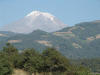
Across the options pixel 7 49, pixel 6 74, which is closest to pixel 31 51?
pixel 6 74

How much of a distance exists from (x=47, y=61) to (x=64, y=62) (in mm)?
4880

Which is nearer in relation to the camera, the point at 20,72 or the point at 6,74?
the point at 6,74

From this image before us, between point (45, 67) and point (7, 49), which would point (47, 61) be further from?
point (7, 49)

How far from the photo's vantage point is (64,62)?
7650 centimetres

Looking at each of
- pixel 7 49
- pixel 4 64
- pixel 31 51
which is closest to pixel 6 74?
pixel 4 64

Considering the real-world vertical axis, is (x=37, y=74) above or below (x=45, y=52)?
below

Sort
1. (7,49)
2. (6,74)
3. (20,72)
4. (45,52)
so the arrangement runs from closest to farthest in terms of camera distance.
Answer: (6,74), (20,72), (45,52), (7,49)

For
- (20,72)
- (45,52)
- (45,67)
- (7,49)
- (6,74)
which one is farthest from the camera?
(7,49)

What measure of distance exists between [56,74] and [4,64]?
1492cm

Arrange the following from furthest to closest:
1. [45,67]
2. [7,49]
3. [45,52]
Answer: [7,49] → [45,52] → [45,67]

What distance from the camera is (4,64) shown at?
65.9m

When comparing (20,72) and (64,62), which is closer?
(20,72)

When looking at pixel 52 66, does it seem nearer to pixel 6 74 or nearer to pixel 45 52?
pixel 45 52

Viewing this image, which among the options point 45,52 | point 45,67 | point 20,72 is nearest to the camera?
point 20,72
